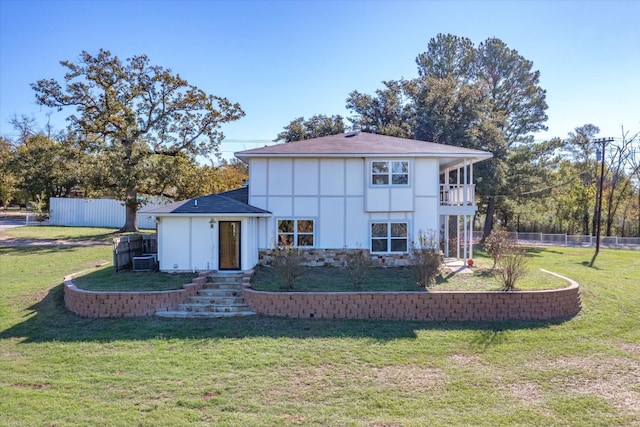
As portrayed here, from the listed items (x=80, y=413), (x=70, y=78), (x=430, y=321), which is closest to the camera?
(x=80, y=413)

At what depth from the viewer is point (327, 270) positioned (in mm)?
14836

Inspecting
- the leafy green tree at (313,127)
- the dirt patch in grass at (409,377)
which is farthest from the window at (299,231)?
the leafy green tree at (313,127)

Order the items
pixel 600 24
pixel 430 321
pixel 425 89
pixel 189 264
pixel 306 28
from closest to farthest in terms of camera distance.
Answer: pixel 430 321 → pixel 189 264 → pixel 600 24 → pixel 306 28 → pixel 425 89

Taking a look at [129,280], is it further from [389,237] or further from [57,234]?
[57,234]

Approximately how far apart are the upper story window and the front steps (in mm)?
6760

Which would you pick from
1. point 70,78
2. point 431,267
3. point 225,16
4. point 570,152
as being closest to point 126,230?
point 70,78

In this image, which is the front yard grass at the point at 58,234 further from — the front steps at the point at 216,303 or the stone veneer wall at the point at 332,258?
the front steps at the point at 216,303

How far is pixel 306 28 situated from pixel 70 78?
1672 cm

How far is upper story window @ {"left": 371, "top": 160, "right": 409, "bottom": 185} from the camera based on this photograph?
1554cm

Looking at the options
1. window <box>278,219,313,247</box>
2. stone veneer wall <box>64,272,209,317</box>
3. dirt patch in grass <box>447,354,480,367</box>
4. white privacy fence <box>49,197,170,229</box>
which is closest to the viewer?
dirt patch in grass <box>447,354,480,367</box>

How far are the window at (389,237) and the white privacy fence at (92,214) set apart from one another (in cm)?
2282

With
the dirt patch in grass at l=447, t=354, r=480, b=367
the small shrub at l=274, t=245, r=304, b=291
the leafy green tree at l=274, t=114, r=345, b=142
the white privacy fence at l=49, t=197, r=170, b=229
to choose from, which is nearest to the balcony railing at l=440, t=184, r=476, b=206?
the small shrub at l=274, t=245, r=304, b=291

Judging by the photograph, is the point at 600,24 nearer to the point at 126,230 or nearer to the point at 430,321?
the point at 430,321

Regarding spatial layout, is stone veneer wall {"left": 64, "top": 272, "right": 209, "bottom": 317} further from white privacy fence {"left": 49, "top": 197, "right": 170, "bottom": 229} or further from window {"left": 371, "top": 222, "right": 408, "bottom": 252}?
white privacy fence {"left": 49, "top": 197, "right": 170, "bottom": 229}
